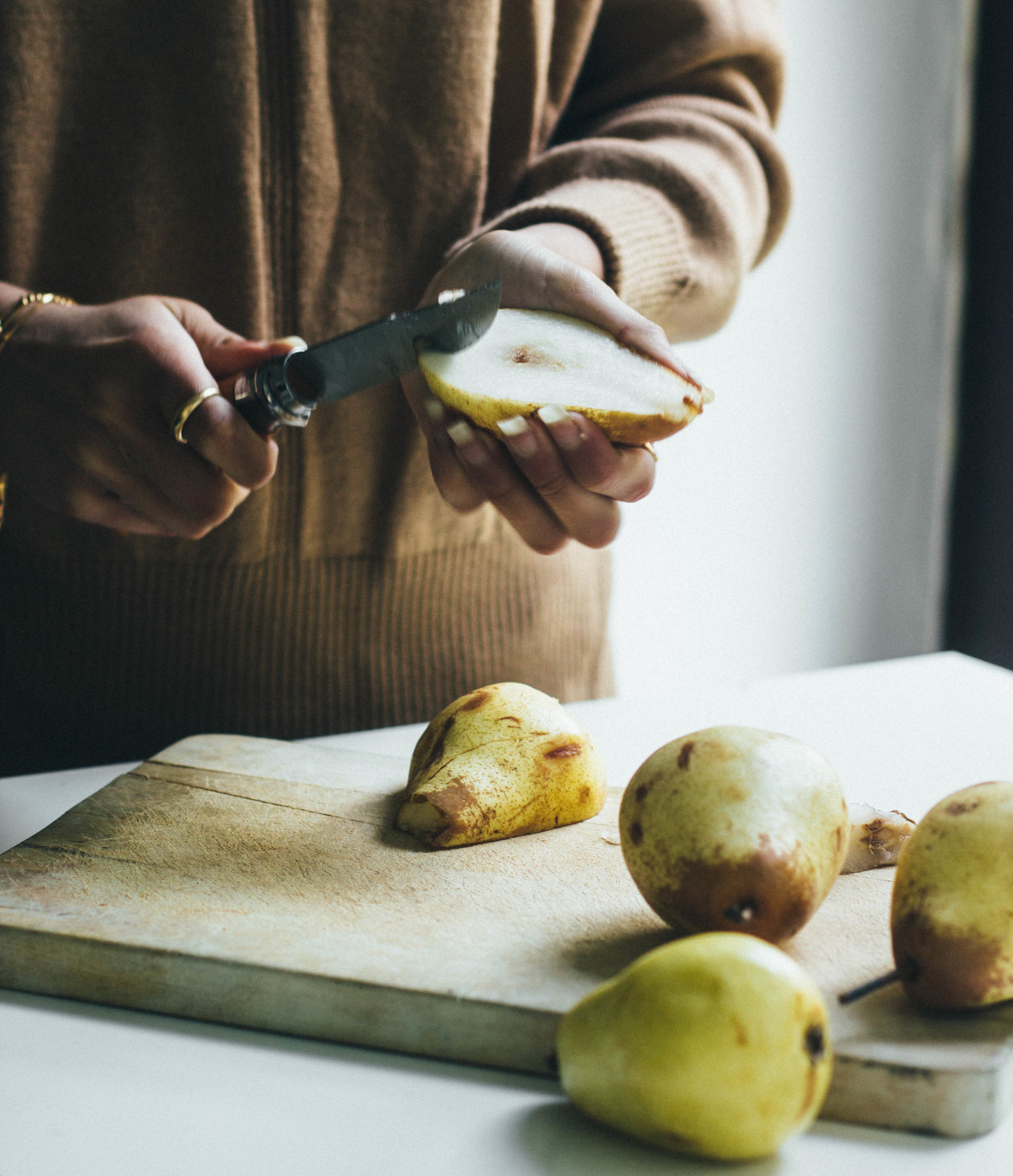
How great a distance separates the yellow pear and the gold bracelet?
1.40ft

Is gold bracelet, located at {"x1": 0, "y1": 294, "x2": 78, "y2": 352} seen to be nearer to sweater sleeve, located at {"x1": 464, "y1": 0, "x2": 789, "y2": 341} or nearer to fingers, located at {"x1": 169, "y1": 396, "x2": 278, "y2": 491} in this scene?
fingers, located at {"x1": 169, "y1": 396, "x2": 278, "y2": 491}

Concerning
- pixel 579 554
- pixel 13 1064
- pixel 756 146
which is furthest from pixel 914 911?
pixel 756 146

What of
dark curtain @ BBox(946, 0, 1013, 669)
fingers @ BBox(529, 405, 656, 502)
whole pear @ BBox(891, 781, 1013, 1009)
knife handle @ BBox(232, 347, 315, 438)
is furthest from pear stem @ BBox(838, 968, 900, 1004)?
dark curtain @ BBox(946, 0, 1013, 669)

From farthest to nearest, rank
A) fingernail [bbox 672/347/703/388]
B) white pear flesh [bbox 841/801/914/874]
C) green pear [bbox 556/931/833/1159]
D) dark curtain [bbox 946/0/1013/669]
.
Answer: dark curtain [bbox 946/0/1013/669], fingernail [bbox 672/347/703/388], white pear flesh [bbox 841/801/914/874], green pear [bbox 556/931/833/1159]

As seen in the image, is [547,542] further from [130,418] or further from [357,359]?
[130,418]

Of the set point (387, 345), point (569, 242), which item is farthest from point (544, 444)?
point (569, 242)

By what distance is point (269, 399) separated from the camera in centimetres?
73

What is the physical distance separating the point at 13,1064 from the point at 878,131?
2156 millimetres

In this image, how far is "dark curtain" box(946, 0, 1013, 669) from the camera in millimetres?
1984

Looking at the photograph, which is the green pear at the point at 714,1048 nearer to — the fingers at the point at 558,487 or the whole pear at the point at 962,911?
the whole pear at the point at 962,911

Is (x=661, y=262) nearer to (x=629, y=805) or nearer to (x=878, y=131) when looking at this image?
(x=629, y=805)

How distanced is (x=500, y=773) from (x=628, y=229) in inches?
19.7

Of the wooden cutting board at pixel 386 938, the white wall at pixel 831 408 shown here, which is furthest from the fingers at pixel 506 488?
the white wall at pixel 831 408

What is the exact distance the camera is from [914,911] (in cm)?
46
